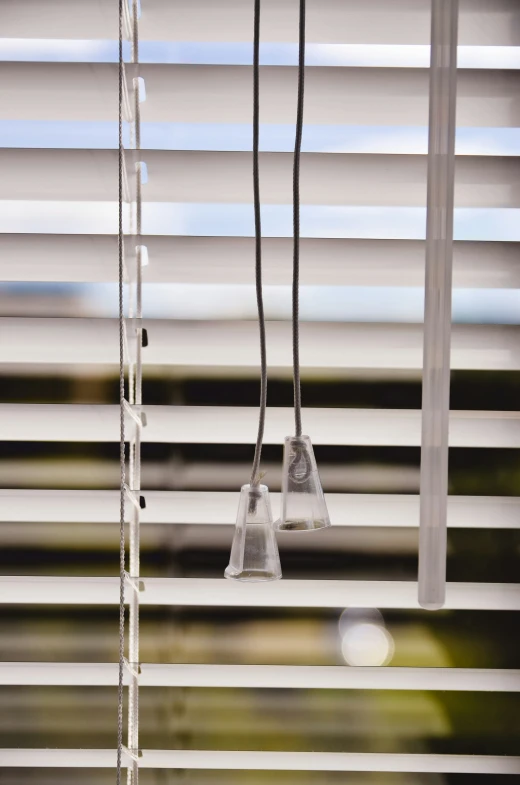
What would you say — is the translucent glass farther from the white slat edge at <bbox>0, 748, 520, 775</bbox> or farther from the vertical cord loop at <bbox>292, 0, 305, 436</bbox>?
the white slat edge at <bbox>0, 748, 520, 775</bbox>

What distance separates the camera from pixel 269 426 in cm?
113

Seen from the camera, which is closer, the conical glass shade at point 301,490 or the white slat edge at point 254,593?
the conical glass shade at point 301,490

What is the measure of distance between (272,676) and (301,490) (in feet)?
1.81

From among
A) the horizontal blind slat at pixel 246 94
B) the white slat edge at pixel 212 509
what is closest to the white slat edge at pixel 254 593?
the white slat edge at pixel 212 509

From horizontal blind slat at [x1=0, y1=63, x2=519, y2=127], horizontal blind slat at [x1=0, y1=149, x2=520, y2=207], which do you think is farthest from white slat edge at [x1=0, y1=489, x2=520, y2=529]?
horizontal blind slat at [x1=0, y1=63, x2=519, y2=127]

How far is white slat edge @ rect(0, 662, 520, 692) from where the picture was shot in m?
1.13

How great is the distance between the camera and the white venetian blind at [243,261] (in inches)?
42.7

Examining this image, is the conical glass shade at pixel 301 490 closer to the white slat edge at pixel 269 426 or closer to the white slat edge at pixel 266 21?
the white slat edge at pixel 269 426

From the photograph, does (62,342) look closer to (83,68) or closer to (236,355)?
(236,355)

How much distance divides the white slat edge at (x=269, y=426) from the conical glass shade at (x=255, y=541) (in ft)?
1.13

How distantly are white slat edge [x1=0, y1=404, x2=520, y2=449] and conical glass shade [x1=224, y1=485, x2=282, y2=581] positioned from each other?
34cm

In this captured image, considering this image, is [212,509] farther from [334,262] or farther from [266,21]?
[266,21]

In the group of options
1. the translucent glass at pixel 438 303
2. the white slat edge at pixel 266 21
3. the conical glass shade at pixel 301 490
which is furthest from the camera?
the white slat edge at pixel 266 21

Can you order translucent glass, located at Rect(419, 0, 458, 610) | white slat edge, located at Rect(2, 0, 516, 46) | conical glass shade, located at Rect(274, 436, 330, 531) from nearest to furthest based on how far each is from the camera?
translucent glass, located at Rect(419, 0, 458, 610) → conical glass shade, located at Rect(274, 436, 330, 531) → white slat edge, located at Rect(2, 0, 516, 46)
